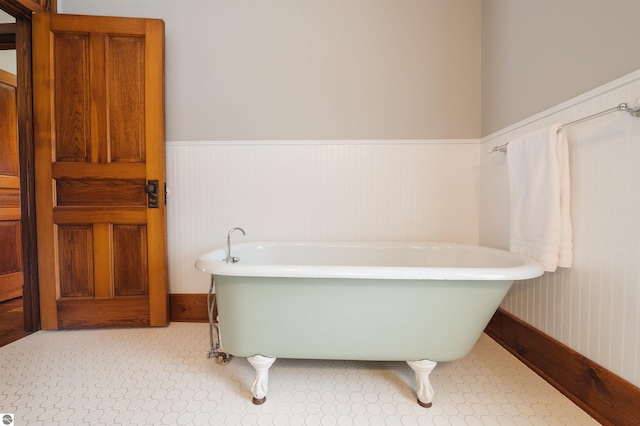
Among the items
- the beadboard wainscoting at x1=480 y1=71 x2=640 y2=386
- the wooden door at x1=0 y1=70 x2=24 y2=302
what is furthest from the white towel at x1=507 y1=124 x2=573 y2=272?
the wooden door at x1=0 y1=70 x2=24 y2=302

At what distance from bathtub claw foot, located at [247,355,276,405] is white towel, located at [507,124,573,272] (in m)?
1.15

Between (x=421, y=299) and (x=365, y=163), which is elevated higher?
(x=365, y=163)

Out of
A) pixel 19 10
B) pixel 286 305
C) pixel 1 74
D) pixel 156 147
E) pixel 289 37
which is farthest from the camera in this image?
pixel 1 74

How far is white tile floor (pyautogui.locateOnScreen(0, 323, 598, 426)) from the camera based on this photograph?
0.91 meters

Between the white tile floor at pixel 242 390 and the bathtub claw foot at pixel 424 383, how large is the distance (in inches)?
1.2

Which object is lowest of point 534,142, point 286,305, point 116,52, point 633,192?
point 286,305

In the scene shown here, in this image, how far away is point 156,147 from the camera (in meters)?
1.54

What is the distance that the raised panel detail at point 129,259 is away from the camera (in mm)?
1568

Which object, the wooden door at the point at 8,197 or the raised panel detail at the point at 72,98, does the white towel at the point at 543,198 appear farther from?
the wooden door at the point at 8,197

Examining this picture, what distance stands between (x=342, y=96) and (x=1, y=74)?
2.57 meters

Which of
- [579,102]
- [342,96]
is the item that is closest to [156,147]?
[342,96]

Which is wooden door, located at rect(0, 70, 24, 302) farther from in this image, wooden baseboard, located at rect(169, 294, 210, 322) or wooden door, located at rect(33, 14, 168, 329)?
wooden baseboard, located at rect(169, 294, 210, 322)

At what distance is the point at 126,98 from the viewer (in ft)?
5.05

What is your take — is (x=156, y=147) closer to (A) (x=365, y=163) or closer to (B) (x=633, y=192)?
(A) (x=365, y=163)
